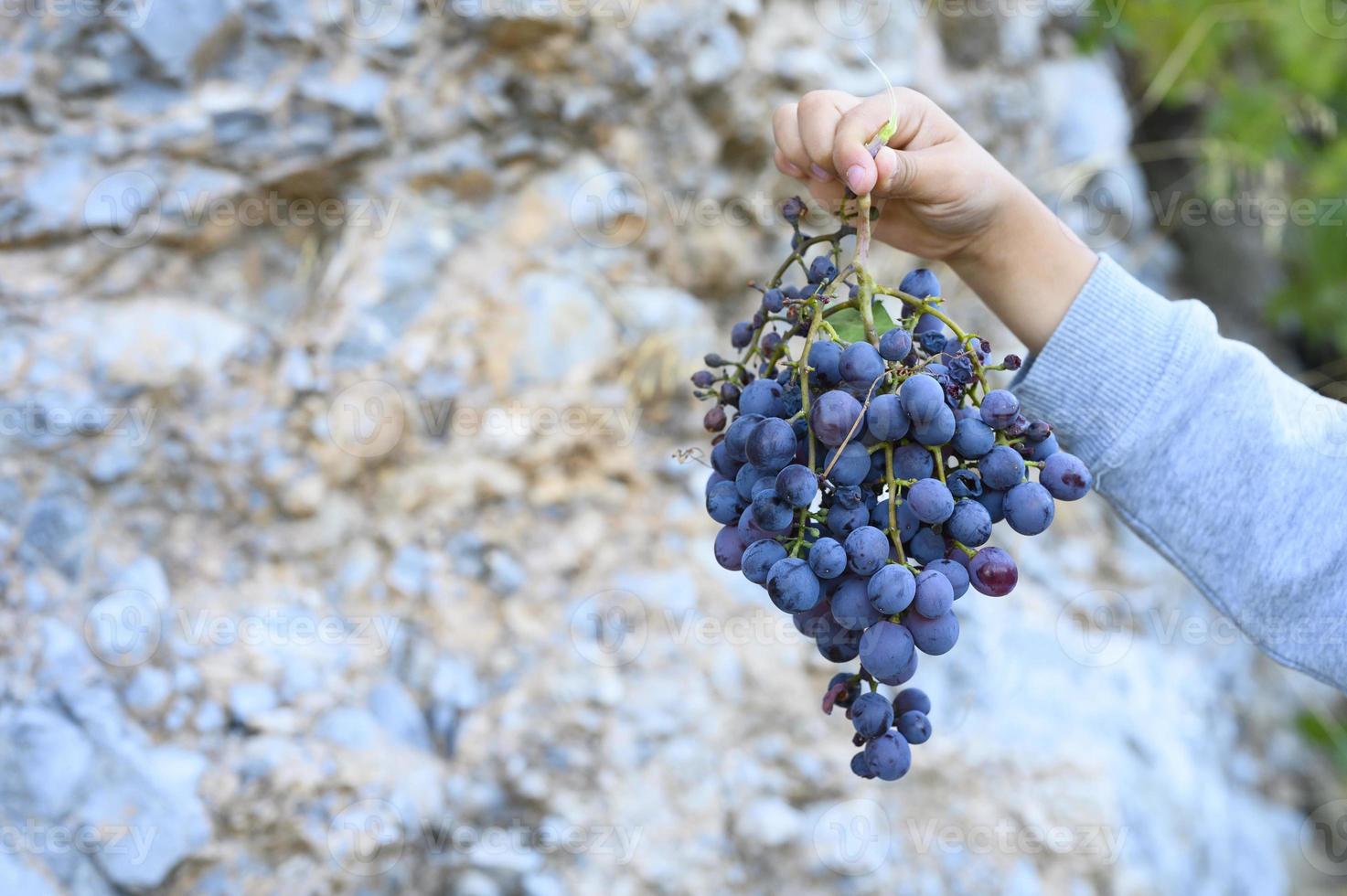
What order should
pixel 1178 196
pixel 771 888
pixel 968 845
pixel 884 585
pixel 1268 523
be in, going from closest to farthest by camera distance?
pixel 884 585 → pixel 1268 523 → pixel 771 888 → pixel 968 845 → pixel 1178 196

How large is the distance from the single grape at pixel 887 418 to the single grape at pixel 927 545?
0.26 ft

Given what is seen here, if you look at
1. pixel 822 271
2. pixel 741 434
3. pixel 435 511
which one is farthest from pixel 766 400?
pixel 435 511

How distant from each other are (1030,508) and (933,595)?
0.29 feet

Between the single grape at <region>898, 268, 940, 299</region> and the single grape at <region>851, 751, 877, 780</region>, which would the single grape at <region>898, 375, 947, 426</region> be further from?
the single grape at <region>851, 751, 877, 780</region>

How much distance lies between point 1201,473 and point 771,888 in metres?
1.04

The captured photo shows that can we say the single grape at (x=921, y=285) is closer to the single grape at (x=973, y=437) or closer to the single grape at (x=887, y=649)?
the single grape at (x=973, y=437)

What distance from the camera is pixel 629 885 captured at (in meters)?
1.56

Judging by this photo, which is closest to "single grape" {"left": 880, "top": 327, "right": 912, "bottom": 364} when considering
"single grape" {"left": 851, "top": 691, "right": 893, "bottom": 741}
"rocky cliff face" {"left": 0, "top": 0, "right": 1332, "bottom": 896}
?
"single grape" {"left": 851, "top": 691, "right": 893, "bottom": 741}

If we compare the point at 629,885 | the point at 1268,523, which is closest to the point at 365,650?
the point at 629,885

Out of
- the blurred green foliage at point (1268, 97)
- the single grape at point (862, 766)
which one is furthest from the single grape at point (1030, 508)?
the blurred green foliage at point (1268, 97)

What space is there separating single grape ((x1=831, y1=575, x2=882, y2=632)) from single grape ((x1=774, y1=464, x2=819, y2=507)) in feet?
0.22

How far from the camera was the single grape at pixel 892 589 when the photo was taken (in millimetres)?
630

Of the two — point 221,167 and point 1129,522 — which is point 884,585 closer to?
point 1129,522

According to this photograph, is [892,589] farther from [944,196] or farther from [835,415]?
[944,196]
